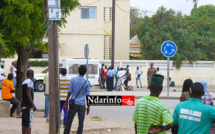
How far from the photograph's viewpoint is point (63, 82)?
11.0 m

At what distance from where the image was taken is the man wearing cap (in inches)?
205

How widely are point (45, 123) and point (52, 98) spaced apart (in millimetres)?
2938

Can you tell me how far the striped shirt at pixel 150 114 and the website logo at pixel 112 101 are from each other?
12.3 metres

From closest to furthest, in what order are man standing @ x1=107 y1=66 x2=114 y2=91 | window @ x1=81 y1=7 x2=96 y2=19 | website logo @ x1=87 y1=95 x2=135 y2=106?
website logo @ x1=87 y1=95 x2=135 y2=106 → man standing @ x1=107 y1=66 x2=114 y2=91 → window @ x1=81 y1=7 x2=96 y2=19

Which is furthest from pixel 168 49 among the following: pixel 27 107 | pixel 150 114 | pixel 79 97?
pixel 150 114

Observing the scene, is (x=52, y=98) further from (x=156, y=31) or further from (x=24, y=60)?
(x=156, y=31)

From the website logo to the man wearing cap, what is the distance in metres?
12.4

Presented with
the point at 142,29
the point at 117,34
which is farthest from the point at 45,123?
the point at 117,34

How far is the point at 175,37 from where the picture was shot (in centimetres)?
3591

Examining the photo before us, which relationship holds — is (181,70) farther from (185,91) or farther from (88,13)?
(185,91)

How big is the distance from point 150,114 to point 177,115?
0.34 m

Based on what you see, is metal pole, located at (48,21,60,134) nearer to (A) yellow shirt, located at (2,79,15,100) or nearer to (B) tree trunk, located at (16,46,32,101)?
(A) yellow shirt, located at (2,79,15,100)

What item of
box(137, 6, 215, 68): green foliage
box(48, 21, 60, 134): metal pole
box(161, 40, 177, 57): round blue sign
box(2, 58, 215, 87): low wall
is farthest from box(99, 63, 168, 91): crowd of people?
box(48, 21, 60, 134): metal pole

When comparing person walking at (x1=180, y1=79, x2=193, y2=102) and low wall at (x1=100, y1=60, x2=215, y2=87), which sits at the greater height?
person walking at (x1=180, y1=79, x2=193, y2=102)
